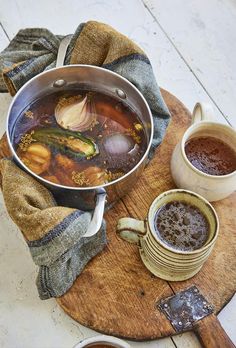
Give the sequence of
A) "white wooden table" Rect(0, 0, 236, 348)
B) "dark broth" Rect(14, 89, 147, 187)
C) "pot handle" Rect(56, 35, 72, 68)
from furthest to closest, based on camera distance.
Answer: "white wooden table" Rect(0, 0, 236, 348), "pot handle" Rect(56, 35, 72, 68), "dark broth" Rect(14, 89, 147, 187)

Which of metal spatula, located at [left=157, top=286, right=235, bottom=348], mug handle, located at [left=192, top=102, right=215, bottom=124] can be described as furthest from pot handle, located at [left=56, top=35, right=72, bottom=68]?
metal spatula, located at [left=157, top=286, right=235, bottom=348]

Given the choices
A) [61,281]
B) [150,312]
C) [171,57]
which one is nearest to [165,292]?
[150,312]

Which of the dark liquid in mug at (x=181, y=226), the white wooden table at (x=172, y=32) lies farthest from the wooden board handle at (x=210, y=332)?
the white wooden table at (x=172, y=32)

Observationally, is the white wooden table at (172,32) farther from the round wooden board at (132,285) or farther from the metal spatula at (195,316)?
the metal spatula at (195,316)

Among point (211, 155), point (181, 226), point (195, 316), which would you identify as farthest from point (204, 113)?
point (195, 316)

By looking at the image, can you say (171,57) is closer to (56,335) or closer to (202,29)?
(202,29)

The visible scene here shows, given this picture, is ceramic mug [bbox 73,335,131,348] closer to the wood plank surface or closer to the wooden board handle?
the wooden board handle

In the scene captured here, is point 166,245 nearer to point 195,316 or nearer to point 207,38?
point 195,316

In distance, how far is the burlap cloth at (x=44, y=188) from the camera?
30.2 inches

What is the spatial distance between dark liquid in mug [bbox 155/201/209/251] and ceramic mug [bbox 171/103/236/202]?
5 cm

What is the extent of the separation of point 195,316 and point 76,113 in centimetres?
38

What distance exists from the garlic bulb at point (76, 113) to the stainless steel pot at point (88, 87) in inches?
1.1

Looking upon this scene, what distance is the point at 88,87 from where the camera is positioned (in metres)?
0.94

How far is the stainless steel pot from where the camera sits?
797 mm
